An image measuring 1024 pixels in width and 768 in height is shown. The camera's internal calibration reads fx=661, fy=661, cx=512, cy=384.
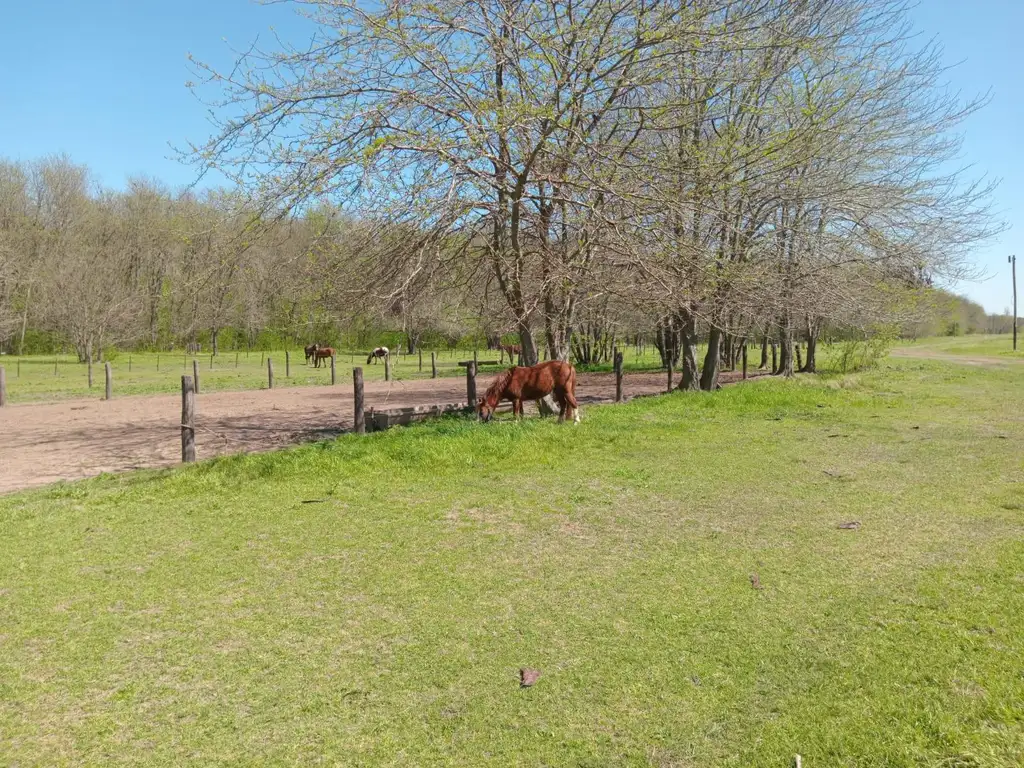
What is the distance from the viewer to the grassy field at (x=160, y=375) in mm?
22297

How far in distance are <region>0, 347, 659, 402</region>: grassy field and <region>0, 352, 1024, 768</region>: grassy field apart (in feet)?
55.2

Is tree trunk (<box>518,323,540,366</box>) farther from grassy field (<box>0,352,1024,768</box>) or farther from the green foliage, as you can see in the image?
the green foliage

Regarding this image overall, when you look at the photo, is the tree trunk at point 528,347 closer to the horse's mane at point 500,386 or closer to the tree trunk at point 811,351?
the horse's mane at point 500,386

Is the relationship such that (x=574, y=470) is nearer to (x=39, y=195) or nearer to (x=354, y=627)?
(x=354, y=627)

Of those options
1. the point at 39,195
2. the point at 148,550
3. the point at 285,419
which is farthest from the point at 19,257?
the point at 148,550

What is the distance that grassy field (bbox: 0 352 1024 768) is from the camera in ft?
9.24

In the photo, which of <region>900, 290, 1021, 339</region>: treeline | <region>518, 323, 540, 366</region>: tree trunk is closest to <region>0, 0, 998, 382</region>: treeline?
<region>518, 323, 540, 366</region>: tree trunk

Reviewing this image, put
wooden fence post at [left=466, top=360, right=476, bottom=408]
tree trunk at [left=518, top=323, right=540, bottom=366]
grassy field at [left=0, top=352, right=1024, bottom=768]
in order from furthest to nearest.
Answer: wooden fence post at [left=466, top=360, right=476, bottom=408], tree trunk at [left=518, top=323, right=540, bottom=366], grassy field at [left=0, top=352, right=1024, bottom=768]

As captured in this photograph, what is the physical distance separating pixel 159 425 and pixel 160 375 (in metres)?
17.3

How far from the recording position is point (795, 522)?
5.84m

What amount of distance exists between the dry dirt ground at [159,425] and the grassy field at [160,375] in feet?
8.63

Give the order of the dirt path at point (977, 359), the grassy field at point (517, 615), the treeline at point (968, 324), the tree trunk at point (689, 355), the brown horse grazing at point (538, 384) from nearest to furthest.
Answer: the grassy field at point (517, 615) < the brown horse grazing at point (538, 384) < the tree trunk at point (689, 355) < the dirt path at point (977, 359) < the treeline at point (968, 324)

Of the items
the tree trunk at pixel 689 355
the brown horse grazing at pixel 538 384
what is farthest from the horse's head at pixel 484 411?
the tree trunk at pixel 689 355

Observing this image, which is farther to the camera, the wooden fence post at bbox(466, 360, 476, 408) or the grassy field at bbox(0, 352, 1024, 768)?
the wooden fence post at bbox(466, 360, 476, 408)
